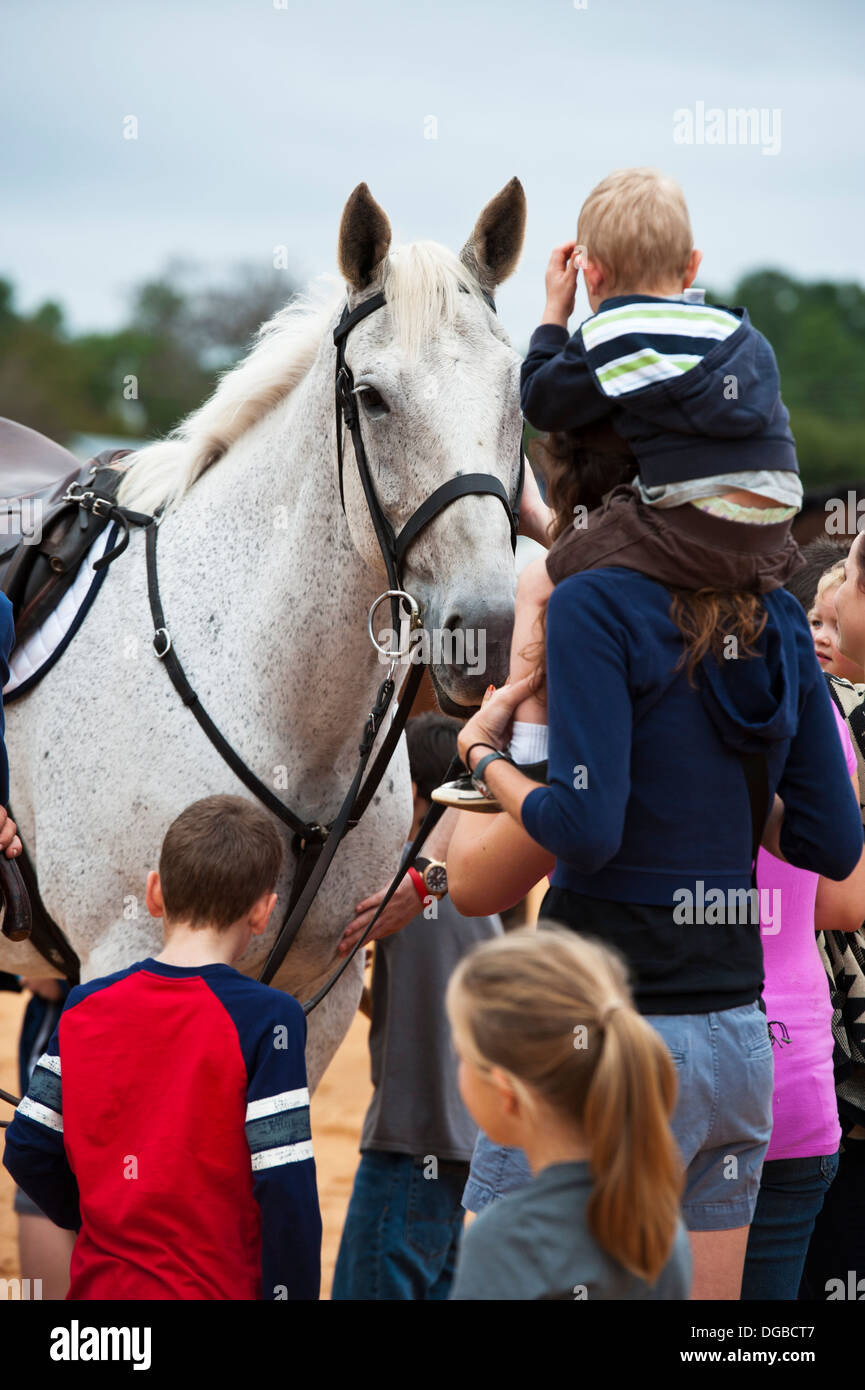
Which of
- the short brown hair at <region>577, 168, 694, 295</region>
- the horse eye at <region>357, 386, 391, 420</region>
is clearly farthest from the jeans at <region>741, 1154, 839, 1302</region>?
the horse eye at <region>357, 386, 391, 420</region>

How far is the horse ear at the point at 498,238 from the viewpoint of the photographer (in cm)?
283

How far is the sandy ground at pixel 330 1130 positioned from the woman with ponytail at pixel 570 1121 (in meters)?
3.49

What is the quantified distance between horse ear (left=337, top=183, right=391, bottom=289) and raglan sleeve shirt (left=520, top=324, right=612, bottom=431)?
0.94 meters

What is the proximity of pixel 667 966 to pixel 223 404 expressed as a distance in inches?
78.3

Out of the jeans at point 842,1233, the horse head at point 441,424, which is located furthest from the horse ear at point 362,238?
the jeans at point 842,1233

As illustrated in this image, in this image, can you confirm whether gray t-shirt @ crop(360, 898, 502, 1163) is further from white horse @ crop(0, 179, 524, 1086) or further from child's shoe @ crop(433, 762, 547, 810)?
child's shoe @ crop(433, 762, 547, 810)

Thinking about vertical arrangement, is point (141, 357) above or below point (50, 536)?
above

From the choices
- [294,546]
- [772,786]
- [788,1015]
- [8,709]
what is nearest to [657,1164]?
[772,786]

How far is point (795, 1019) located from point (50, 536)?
83.7 inches

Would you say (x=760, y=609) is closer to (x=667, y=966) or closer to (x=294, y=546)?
(x=667, y=966)

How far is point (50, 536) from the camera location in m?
3.27

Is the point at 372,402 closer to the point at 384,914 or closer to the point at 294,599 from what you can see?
the point at 294,599

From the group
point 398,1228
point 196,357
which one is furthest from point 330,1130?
point 196,357

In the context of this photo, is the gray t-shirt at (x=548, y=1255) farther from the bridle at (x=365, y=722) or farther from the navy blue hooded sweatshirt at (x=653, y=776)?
the bridle at (x=365, y=722)
